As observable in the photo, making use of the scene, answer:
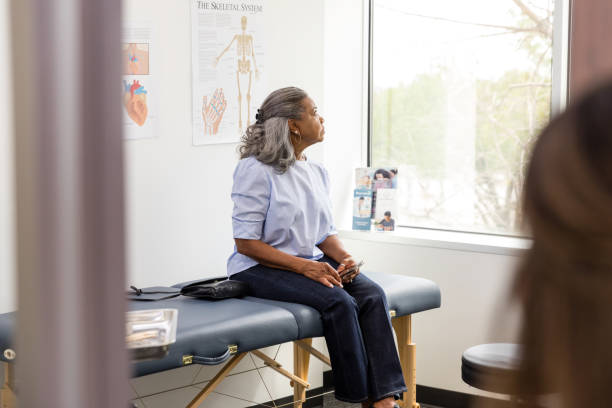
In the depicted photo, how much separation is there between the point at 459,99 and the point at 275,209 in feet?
4.62

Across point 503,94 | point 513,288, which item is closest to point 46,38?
point 513,288

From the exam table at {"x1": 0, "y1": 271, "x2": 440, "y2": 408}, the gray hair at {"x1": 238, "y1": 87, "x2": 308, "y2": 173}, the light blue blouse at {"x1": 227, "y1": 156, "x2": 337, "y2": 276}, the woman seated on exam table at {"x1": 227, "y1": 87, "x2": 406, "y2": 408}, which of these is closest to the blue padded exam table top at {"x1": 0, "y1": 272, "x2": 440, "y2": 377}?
the exam table at {"x1": 0, "y1": 271, "x2": 440, "y2": 408}

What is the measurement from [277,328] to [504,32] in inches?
80.9

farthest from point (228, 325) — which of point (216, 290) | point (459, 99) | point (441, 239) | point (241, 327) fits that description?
point (459, 99)

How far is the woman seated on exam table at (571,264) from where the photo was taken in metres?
0.32

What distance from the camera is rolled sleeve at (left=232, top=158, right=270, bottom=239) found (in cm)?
327

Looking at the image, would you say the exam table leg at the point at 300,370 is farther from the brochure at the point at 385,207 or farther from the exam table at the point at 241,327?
the brochure at the point at 385,207

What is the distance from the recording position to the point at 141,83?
3.38 m

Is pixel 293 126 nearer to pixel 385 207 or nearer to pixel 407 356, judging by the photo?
pixel 385 207

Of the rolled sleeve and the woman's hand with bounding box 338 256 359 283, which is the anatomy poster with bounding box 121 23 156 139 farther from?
the woman's hand with bounding box 338 256 359 283

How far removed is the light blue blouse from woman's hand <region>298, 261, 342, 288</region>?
126mm

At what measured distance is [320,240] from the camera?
3574 millimetres

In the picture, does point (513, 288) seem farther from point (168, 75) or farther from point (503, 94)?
point (503, 94)

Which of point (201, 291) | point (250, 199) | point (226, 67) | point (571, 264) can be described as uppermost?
point (226, 67)
